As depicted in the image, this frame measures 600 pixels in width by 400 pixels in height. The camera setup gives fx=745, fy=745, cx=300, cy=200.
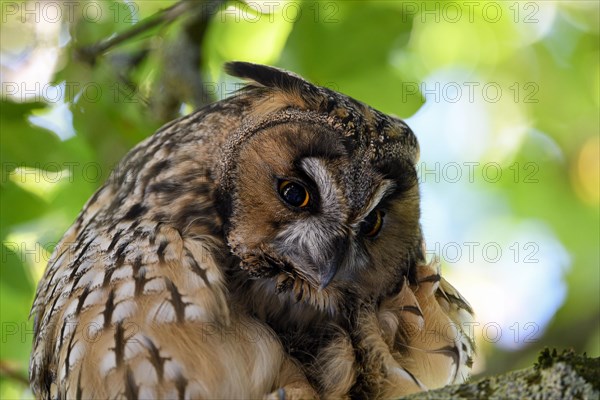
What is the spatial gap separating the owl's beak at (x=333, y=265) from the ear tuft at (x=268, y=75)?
623 mm

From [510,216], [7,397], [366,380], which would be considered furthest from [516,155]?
[7,397]

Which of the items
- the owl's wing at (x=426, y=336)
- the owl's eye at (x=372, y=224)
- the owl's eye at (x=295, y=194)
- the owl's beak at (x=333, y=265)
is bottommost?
the owl's wing at (x=426, y=336)

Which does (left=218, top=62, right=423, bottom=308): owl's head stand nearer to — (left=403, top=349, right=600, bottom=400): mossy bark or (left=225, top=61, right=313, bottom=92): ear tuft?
(left=225, top=61, right=313, bottom=92): ear tuft

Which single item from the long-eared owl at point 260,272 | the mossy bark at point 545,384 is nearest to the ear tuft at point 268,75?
→ the long-eared owl at point 260,272

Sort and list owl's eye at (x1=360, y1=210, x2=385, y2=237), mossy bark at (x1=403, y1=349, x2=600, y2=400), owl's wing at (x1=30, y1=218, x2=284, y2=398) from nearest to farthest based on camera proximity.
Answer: mossy bark at (x1=403, y1=349, x2=600, y2=400) → owl's wing at (x1=30, y1=218, x2=284, y2=398) → owl's eye at (x1=360, y1=210, x2=385, y2=237)

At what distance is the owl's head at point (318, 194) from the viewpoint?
8.37 ft

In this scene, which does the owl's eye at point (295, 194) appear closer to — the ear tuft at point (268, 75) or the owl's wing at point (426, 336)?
the ear tuft at point (268, 75)

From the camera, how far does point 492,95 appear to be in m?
5.46

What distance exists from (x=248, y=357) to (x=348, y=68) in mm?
1428

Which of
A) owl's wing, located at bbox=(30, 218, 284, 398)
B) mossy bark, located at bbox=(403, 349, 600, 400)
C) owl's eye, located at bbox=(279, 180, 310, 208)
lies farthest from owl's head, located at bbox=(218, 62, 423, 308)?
mossy bark, located at bbox=(403, 349, 600, 400)

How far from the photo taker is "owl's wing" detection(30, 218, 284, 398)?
7.25ft

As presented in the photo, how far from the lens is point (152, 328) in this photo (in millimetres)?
2279

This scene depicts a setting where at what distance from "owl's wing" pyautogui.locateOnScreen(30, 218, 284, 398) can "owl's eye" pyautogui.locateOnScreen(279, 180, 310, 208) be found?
0.98 feet

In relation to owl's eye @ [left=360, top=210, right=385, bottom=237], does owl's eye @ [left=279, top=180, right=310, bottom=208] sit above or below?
above
